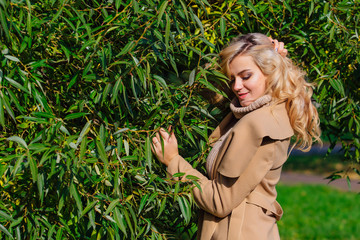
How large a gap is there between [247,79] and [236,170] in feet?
1.65

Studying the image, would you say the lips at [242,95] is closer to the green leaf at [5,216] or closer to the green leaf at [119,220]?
the green leaf at [119,220]

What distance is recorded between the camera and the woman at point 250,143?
8.54ft

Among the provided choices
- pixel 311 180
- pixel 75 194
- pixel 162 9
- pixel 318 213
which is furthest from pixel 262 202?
pixel 311 180

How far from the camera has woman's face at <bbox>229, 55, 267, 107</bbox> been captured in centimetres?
273

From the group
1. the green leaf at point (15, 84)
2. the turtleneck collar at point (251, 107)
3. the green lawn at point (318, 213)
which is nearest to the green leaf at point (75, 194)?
the green leaf at point (15, 84)

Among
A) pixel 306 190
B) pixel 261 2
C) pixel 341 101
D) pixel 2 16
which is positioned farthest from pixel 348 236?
pixel 2 16

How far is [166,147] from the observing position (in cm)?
261

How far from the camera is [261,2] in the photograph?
287cm

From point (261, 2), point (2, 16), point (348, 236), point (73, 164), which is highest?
point (2, 16)

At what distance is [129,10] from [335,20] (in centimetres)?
124

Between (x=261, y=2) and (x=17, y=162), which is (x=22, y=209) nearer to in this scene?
(x=17, y=162)

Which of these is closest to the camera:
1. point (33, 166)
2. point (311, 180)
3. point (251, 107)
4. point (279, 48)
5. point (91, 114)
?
point (33, 166)

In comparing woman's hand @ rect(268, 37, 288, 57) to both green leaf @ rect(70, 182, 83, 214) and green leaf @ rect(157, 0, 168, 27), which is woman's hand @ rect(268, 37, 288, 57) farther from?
green leaf @ rect(70, 182, 83, 214)

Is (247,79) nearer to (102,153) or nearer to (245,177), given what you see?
(245,177)
